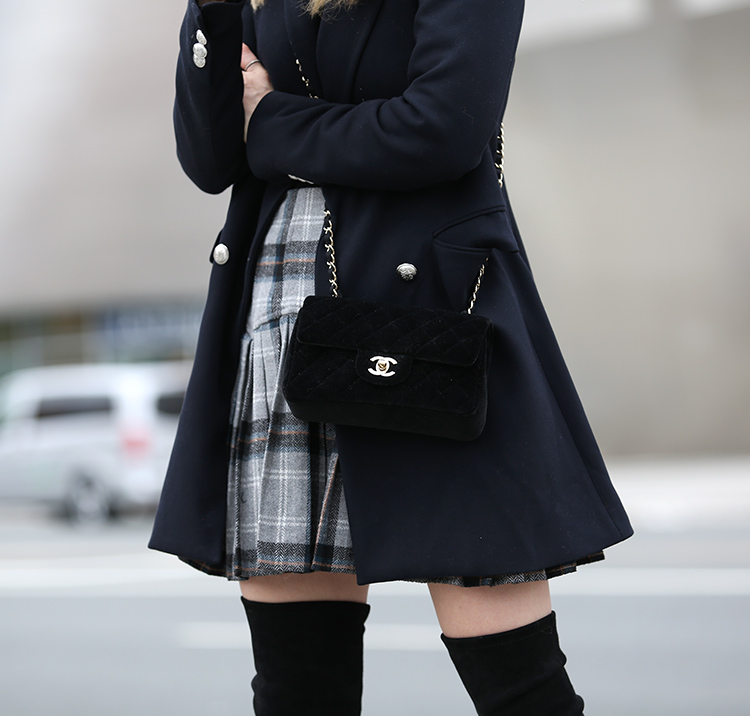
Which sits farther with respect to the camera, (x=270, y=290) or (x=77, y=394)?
(x=77, y=394)

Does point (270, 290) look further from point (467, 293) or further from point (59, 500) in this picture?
point (59, 500)

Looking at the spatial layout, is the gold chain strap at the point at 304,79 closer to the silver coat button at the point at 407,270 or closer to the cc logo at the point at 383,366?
the silver coat button at the point at 407,270

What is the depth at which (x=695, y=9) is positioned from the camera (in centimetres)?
1031

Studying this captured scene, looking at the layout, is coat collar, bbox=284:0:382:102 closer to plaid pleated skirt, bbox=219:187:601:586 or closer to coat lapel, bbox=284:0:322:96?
coat lapel, bbox=284:0:322:96

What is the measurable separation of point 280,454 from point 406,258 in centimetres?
30

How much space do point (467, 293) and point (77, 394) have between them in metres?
8.60

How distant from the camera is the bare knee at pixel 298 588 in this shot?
125 centimetres

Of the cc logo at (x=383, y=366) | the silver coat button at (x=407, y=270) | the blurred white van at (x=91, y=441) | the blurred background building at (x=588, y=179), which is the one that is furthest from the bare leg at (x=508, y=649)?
the blurred background building at (x=588, y=179)

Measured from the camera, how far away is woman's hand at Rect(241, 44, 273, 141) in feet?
4.29

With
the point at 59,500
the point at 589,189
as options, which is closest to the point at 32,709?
the point at 59,500

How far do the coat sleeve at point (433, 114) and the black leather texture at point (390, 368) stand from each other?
172mm

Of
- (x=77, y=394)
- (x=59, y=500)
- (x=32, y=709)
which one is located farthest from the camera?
(x=77, y=394)

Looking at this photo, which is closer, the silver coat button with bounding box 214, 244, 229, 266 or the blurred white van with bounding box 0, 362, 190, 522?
the silver coat button with bounding box 214, 244, 229, 266

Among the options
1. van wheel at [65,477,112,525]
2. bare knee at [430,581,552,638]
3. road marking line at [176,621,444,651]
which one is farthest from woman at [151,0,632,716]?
van wheel at [65,477,112,525]
